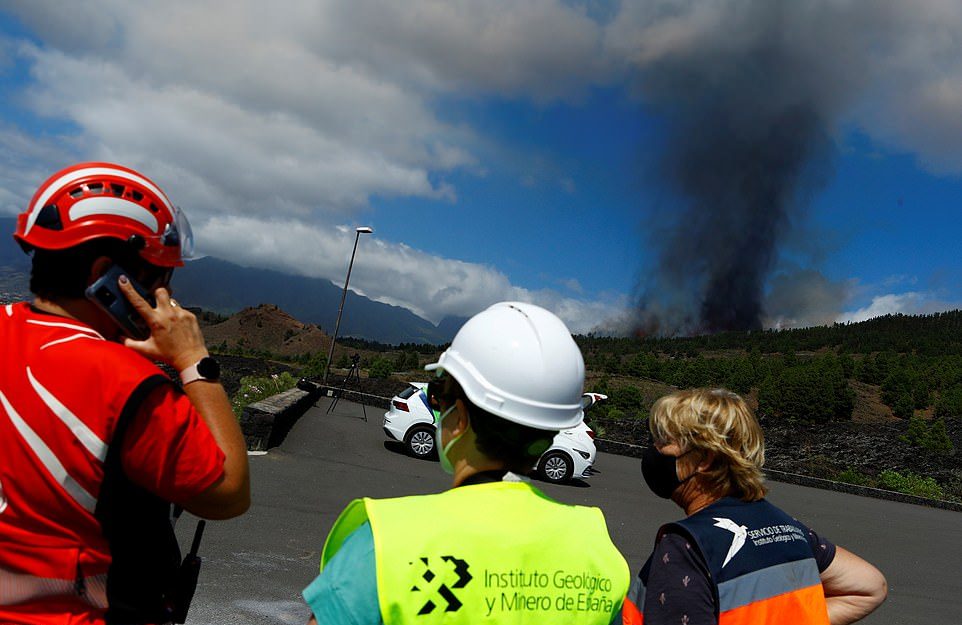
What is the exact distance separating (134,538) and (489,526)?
780mm

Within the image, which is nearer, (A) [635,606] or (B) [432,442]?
(A) [635,606]

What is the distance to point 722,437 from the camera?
8.11 ft

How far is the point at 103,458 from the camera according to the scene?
5.32ft

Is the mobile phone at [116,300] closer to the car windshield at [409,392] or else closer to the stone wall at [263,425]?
the stone wall at [263,425]

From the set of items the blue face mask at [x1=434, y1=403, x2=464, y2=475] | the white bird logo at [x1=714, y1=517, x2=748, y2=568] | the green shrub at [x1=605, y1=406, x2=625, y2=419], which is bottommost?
the white bird logo at [x1=714, y1=517, x2=748, y2=568]

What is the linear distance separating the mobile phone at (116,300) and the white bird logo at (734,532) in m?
1.65

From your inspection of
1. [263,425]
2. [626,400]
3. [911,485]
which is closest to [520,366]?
[263,425]

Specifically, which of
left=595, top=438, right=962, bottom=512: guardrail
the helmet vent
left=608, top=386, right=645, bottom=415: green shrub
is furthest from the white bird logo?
left=608, top=386, right=645, bottom=415: green shrub

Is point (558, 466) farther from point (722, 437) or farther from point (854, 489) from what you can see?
point (722, 437)

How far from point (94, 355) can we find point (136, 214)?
0.41 m

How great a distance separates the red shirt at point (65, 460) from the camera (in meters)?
1.61

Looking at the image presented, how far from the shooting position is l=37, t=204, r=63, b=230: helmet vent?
5.95 ft

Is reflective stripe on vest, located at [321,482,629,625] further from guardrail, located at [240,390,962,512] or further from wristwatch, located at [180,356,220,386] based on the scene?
guardrail, located at [240,390,962,512]

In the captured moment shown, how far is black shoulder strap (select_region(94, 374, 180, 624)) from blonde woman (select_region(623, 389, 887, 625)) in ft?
4.12
